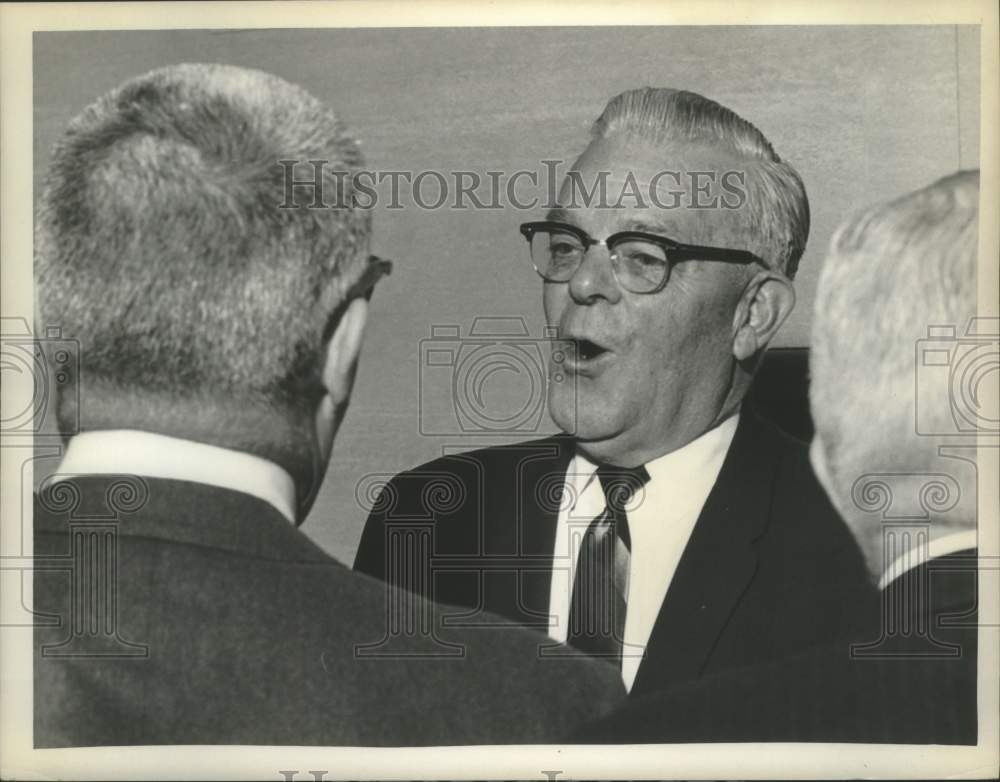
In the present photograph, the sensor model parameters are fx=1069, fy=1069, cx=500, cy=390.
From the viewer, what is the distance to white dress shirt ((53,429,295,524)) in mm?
2832

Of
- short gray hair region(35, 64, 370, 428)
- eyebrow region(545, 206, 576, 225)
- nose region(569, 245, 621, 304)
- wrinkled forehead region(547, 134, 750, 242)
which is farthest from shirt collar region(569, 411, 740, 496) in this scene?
short gray hair region(35, 64, 370, 428)

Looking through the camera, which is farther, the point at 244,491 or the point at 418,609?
the point at 418,609

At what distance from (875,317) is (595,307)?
814 millimetres

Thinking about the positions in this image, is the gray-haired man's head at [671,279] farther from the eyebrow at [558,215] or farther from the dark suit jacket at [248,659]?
the dark suit jacket at [248,659]

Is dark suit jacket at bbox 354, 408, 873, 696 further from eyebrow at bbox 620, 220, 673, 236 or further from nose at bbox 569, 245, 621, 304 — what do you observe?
eyebrow at bbox 620, 220, 673, 236

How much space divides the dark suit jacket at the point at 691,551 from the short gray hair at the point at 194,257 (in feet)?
1.65

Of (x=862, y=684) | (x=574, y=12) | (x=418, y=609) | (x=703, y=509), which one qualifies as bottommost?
(x=862, y=684)

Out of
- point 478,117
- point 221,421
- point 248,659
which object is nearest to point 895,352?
point 478,117

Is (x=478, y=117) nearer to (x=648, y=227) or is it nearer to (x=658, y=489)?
(x=648, y=227)

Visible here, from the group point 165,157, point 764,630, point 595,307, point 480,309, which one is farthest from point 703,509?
point 165,157

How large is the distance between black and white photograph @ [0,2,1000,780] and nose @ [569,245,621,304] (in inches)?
0.8

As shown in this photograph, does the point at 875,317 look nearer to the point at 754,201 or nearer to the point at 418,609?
the point at 754,201

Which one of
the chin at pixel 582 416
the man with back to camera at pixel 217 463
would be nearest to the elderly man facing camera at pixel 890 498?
the man with back to camera at pixel 217 463

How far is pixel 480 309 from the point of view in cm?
302
